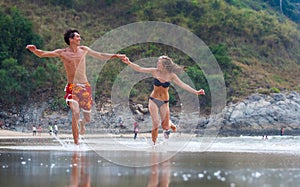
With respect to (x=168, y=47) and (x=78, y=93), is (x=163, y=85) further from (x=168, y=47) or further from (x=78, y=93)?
(x=168, y=47)

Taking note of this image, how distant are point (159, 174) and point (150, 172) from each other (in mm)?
454

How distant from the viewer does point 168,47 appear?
211 feet

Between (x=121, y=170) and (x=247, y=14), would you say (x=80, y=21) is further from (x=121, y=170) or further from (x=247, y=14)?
(x=121, y=170)

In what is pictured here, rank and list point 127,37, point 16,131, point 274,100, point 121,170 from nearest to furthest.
A: 1. point 121,170
2. point 16,131
3. point 274,100
4. point 127,37

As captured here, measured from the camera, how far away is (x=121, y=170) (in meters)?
12.5

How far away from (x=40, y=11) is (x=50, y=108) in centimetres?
1566

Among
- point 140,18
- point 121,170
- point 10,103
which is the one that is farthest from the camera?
point 140,18

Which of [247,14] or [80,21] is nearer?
[80,21]

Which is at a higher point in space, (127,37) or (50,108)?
(127,37)

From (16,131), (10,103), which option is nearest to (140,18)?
(10,103)

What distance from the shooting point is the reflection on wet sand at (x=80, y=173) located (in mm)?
10269

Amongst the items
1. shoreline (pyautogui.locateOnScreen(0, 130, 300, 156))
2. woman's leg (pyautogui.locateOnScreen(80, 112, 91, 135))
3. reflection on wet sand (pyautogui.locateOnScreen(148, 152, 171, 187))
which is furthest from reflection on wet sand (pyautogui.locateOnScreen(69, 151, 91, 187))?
shoreline (pyautogui.locateOnScreen(0, 130, 300, 156))

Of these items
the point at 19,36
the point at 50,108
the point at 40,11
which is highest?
the point at 40,11

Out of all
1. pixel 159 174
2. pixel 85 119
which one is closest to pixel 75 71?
pixel 85 119
